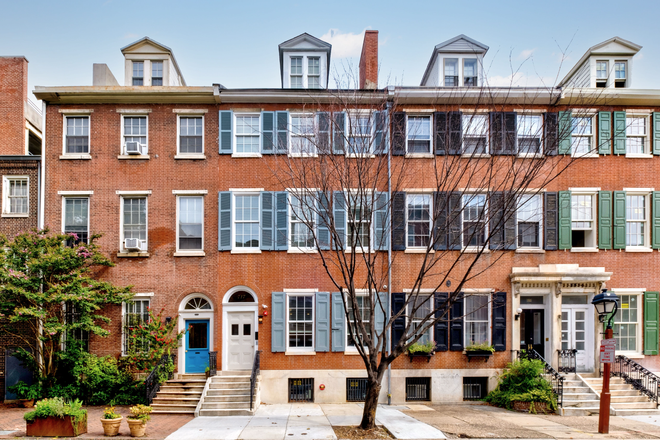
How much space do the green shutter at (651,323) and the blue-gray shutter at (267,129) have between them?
49.6 feet

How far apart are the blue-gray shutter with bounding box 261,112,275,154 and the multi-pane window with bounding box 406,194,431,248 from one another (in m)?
5.60

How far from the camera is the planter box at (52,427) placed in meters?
11.4

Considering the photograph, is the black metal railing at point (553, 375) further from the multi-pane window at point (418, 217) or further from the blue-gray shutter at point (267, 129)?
the blue-gray shutter at point (267, 129)

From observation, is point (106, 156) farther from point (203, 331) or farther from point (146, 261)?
point (203, 331)

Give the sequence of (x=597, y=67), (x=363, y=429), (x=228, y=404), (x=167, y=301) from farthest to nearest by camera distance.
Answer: (x=597, y=67) < (x=167, y=301) < (x=228, y=404) < (x=363, y=429)

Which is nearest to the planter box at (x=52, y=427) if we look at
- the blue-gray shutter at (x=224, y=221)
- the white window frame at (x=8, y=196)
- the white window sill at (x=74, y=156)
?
the blue-gray shutter at (x=224, y=221)

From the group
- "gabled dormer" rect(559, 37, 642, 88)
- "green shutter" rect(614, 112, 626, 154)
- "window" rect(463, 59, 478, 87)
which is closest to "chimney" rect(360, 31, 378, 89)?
"window" rect(463, 59, 478, 87)

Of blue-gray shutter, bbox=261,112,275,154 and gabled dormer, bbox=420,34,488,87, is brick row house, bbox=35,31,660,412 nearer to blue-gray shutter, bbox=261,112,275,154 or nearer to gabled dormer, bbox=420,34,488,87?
blue-gray shutter, bbox=261,112,275,154

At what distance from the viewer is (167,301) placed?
54.0 feet

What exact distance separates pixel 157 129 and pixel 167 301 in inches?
255

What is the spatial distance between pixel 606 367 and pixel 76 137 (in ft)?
63.9

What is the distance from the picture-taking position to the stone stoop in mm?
14219

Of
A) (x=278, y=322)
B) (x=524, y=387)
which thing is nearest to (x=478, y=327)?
(x=524, y=387)

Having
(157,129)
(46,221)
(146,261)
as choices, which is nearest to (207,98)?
(157,129)
